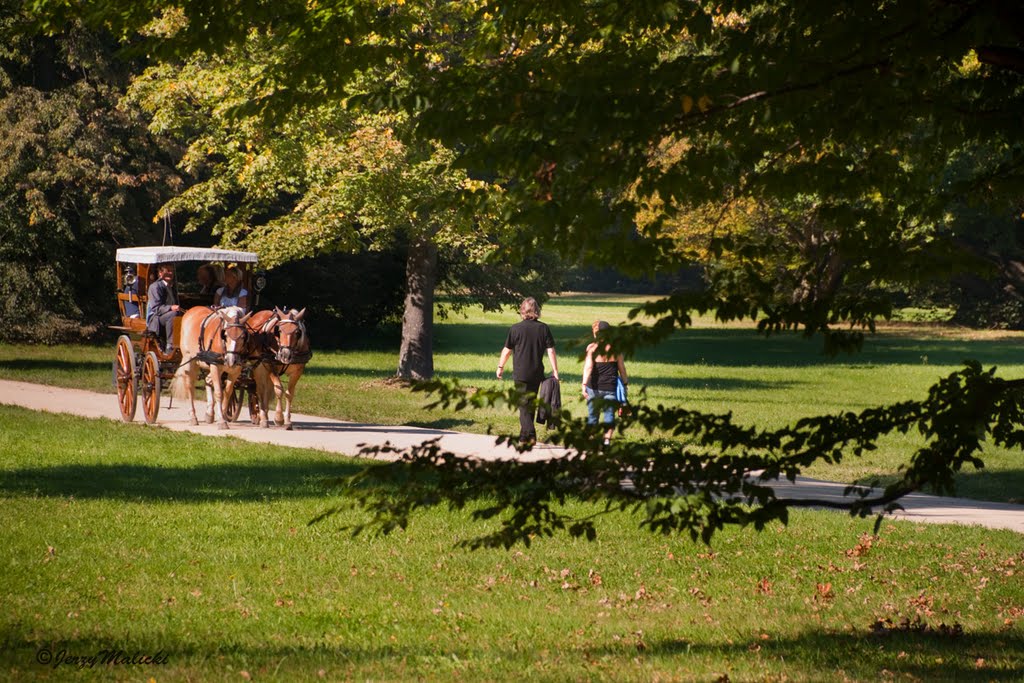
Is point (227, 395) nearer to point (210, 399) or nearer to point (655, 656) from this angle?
point (210, 399)

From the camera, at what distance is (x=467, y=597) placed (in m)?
9.05

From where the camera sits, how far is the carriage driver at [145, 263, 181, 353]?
19.0 m

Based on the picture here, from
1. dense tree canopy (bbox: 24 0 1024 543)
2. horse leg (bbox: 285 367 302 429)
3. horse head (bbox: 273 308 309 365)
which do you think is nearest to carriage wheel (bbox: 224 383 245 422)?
horse leg (bbox: 285 367 302 429)

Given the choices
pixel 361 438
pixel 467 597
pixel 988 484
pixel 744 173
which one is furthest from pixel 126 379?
pixel 744 173

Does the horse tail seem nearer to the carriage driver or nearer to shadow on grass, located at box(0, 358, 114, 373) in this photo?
the carriage driver

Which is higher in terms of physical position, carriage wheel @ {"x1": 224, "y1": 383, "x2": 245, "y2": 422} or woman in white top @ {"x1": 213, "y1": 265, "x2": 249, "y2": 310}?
woman in white top @ {"x1": 213, "y1": 265, "x2": 249, "y2": 310}

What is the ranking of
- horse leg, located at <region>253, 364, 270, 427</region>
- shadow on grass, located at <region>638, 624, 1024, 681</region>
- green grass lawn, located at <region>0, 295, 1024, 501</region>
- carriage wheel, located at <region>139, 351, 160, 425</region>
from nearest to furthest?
shadow on grass, located at <region>638, 624, 1024, 681</region>, carriage wheel, located at <region>139, 351, 160, 425</region>, horse leg, located at <region>253, 364, 270, 427</region>, green grass lawn, located at <region>0, 295, 1024, 501</region>

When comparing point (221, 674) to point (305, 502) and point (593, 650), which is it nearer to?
point (593, 650)

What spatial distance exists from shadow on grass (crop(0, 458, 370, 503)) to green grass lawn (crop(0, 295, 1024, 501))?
8.85 ft

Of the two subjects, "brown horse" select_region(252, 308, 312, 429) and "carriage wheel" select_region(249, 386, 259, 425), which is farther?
"carriage wheel" select_region(249, 386, 259, 425)

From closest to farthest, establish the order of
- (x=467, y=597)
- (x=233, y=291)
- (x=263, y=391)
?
(x=467, y=597), (x=263, y=391), (x=233, y=291)

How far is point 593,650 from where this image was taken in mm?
7746

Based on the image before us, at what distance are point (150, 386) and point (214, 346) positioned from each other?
1.68 metres

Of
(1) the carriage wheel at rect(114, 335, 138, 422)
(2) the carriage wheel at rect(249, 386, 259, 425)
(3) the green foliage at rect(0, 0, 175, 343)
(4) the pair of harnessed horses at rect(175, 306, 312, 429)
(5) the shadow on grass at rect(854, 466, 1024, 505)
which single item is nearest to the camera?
(5) the shadow on grass at rect(854, 466, 1024, 505)
